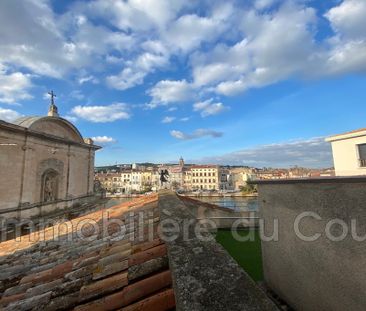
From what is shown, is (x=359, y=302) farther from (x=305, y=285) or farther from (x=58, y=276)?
(x=58, y=276)

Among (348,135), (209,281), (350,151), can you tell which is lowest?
(209,281)

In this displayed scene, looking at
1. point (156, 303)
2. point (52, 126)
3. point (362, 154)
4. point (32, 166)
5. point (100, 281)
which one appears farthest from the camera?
point (52, 126)

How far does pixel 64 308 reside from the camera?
2.21 metres

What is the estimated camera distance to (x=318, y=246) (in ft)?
11.9

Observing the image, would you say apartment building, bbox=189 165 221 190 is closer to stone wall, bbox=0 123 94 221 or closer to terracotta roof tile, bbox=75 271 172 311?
stone wall, bbox=0 123 94 221

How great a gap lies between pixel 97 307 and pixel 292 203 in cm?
341

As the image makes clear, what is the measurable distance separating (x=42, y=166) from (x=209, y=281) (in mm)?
16223

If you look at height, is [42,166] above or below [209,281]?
above

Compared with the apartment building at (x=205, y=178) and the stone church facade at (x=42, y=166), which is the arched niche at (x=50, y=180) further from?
the apartment building at (x=205, y=178)

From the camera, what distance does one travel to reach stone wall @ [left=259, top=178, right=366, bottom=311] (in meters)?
3.00

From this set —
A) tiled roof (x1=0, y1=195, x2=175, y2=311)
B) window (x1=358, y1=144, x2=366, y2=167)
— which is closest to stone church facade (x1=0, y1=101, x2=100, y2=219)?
tiled roof (x1=0, y1=195, x2=175, y2=311)

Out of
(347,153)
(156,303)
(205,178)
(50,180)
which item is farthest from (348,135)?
(205,178)

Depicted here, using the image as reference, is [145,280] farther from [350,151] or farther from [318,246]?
[350,151]

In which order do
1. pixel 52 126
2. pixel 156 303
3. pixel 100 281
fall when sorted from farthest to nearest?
pixel 52 126 → pixel 100 281 → pixel 156 303
